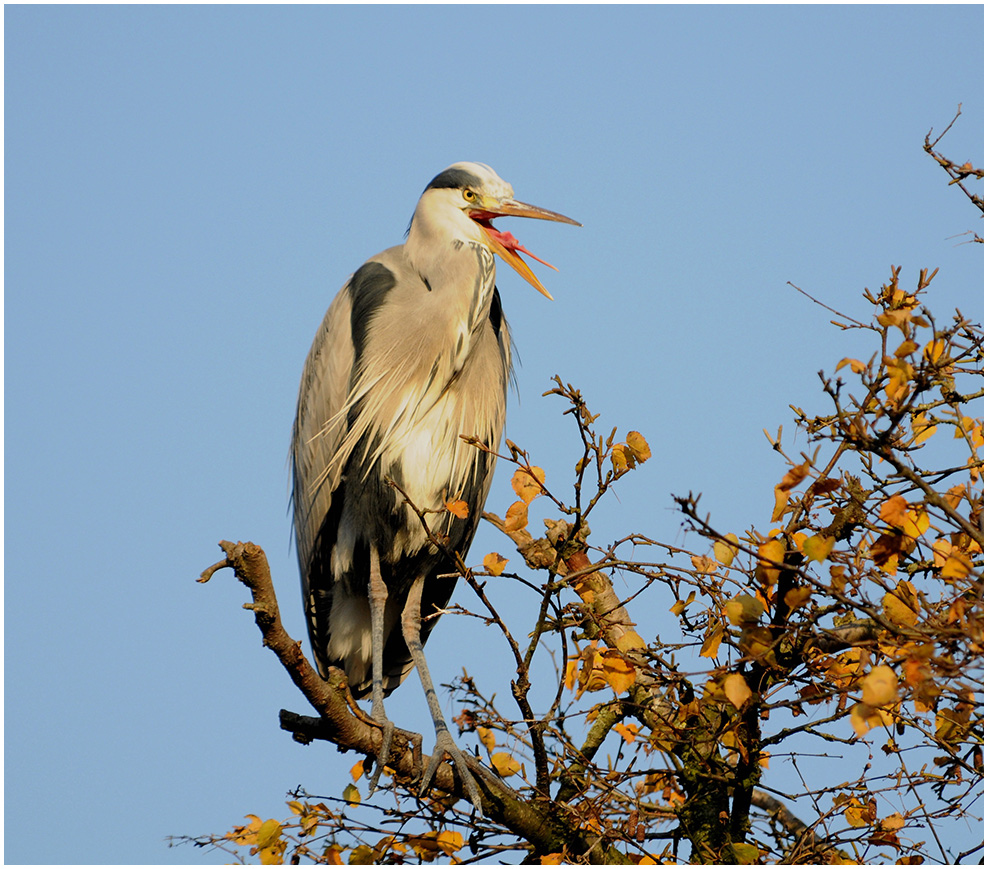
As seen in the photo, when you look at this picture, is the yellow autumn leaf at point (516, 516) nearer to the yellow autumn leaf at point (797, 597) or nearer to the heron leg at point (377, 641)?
the yellow autumn leaf at point (797, 597)

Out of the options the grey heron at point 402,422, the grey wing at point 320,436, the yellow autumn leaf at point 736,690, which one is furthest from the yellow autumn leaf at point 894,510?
the grey wing at point 320,436

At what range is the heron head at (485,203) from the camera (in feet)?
12.5

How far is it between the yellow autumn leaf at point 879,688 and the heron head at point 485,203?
260 cm

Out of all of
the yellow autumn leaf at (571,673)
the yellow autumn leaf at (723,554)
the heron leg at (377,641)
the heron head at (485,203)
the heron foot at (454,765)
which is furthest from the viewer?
the heron head at (485,203)

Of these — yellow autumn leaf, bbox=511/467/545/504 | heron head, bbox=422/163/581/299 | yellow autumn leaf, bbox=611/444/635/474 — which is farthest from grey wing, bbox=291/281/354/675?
yellow autumn leaf, bbox=611/444/635/474

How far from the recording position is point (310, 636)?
3865mm

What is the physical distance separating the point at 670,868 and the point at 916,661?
2.81ft

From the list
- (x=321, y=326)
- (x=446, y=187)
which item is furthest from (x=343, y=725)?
(x=446, y=187)

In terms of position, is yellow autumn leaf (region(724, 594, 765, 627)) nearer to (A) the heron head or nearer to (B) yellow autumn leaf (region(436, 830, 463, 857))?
(B) yellow autumn leaf (region(436, 830, 463, 857))

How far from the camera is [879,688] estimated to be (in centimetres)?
131

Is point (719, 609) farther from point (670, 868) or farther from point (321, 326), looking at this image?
point (321, 326)

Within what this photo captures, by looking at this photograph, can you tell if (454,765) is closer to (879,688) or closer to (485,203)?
(879,688)

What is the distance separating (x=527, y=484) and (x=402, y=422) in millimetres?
1512

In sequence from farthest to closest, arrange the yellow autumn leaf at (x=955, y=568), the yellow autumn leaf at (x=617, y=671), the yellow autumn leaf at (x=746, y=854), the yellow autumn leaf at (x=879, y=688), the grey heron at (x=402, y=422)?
1. the grey heron at (x=402, y=422)
2. the yellow autumn leaf at (x=617, y=671)
3. the yellow autumn leaf at (x=746, y=854)
4. the yellow autumn leaf at (x=955, y=568)
5. the yellow autumn leaf at (x=879, y=688)
